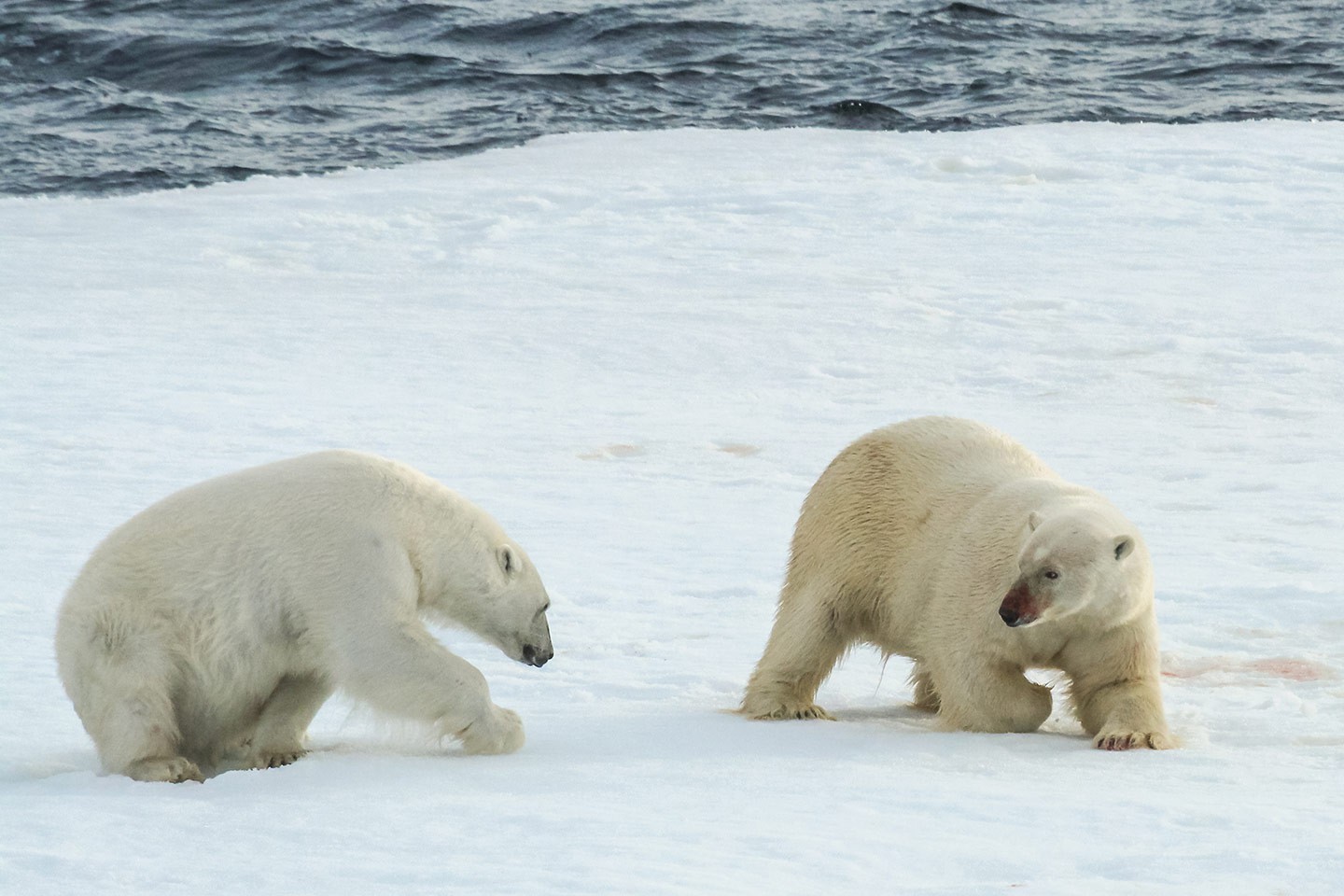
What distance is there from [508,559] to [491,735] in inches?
15.8

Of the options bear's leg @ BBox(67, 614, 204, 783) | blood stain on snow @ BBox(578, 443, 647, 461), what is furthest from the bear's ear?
blood stain on snow @ BBox(578, 443, 647, 461)

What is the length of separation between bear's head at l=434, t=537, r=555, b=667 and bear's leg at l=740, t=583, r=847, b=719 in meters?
0.66

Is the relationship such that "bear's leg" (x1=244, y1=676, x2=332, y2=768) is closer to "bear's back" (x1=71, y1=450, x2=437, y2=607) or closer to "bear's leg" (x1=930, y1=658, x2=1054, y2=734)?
"bear's back" (x1=71, y1=450, x2=437, y2=607)

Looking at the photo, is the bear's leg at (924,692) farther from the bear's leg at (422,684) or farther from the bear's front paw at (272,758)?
the bear's front paw at (272,758)

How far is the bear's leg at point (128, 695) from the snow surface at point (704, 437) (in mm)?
117

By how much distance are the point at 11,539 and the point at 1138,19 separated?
52.8 feet

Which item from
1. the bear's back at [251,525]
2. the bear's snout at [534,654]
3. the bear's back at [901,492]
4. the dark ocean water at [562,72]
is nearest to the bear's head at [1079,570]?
the bear's back at [901,492]

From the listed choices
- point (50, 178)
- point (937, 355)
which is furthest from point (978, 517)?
point (50, 178)

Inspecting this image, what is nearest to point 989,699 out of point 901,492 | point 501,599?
point 901,492

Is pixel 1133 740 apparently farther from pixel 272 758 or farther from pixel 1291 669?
pixel 272 758

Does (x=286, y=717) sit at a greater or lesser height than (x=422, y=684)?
lesser

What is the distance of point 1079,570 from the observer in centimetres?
381

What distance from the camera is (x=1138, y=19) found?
19125mm

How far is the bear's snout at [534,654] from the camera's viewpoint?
404cm
